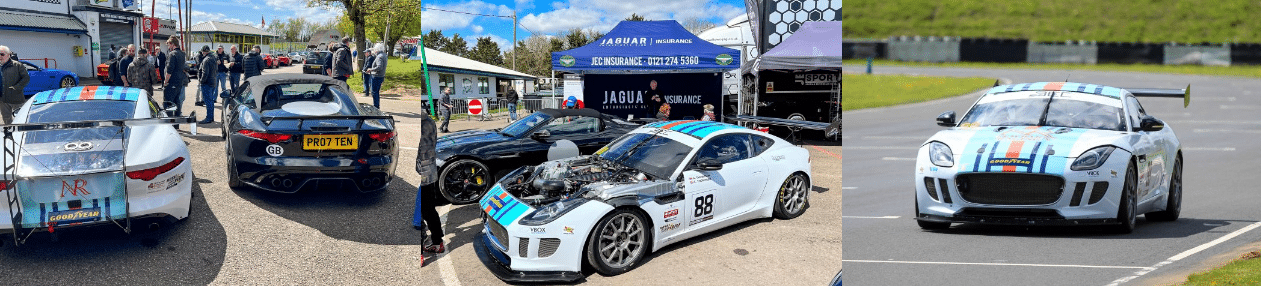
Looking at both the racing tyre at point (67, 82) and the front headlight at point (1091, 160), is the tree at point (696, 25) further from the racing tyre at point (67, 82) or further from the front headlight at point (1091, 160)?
the racing tyre at point (67, 82)

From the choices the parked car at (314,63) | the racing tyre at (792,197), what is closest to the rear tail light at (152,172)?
the parked car at (314,63)

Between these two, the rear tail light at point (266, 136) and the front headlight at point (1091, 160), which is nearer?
the rear tail light at point (266, 136)

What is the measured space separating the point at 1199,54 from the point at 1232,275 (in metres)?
1.36

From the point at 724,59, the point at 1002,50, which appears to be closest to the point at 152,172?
the point at 724,59

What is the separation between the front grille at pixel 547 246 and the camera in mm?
2602

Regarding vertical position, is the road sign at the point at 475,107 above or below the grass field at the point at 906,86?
below

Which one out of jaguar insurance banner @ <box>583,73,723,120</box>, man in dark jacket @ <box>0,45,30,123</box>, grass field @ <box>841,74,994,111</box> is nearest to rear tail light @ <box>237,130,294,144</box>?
man in dark jacket @ <box>0,45,30,123</box>

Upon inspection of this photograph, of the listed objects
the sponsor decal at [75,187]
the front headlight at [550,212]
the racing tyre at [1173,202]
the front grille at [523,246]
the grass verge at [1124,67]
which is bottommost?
the racing tyre at [1173,202]

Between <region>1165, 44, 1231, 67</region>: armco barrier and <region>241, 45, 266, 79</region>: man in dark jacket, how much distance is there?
15.8 ft

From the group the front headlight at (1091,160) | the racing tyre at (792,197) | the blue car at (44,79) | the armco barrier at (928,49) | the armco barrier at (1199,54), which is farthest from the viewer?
the armco barrier at (1199,54)

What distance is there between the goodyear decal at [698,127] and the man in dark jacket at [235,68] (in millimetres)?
1741

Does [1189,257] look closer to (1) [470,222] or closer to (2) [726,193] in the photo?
(2) [726,193]

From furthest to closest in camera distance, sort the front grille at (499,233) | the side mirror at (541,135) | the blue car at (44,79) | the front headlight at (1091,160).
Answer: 1. the front headlight at (1091,160)
2. the blue car at (44,79)
3. the side mirror at (541,135)
4. the front grille at (499,233)

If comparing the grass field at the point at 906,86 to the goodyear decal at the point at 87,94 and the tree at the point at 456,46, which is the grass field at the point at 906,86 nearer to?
the tree at the point at 456,46
